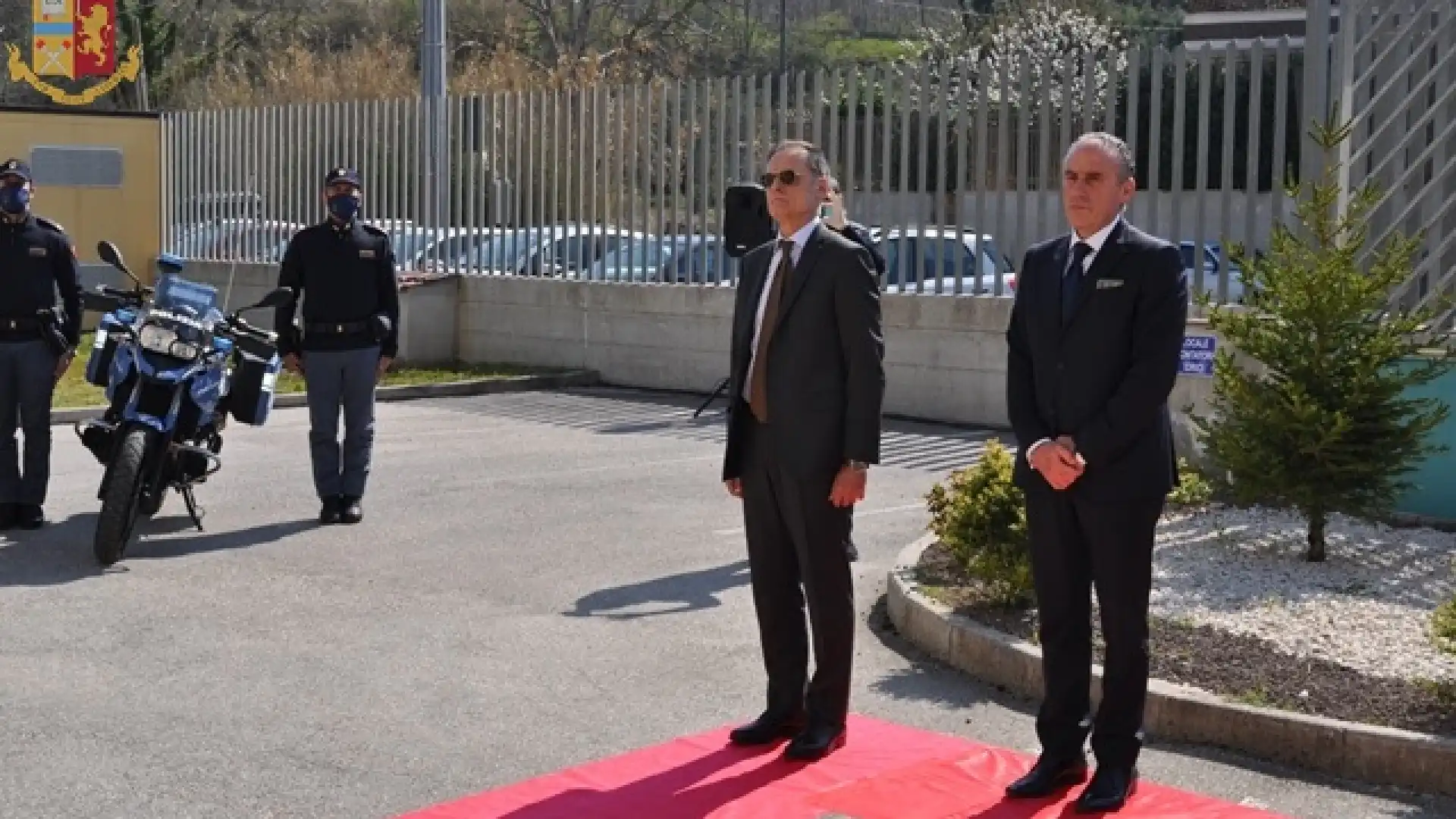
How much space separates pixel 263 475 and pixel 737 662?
617 centimetres

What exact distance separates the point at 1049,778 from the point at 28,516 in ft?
22.4

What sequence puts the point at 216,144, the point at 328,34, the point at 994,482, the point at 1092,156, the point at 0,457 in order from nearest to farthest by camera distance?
the point at 1092,156
the point at 994,482
the point at 0,457
the point at 216,144
the point at 328,34

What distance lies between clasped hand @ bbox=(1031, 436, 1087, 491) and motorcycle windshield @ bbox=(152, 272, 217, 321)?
591 centimetres

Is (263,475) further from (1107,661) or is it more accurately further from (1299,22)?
(1299,22)

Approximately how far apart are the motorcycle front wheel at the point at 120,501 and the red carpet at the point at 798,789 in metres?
4.17

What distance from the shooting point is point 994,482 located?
8.20 m

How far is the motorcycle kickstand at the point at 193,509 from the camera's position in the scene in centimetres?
1044

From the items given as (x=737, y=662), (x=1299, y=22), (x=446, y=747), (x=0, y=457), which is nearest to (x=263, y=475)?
(x=0, y=457)

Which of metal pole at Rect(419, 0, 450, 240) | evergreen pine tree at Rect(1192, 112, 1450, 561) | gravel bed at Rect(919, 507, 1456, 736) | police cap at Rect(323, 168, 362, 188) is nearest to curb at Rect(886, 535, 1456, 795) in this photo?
gravel bed at Rect(919, 507, 1456, 736)

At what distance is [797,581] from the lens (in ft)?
20.4

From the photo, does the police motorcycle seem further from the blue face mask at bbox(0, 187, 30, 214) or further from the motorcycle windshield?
the blue face mask at bbox(0, 187, 30, 214)

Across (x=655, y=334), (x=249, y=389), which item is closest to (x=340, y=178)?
(x=249, y=389)

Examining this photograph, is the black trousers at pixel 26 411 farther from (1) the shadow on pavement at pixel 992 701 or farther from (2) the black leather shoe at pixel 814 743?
(2) the black leather shoe at pixel 814 743

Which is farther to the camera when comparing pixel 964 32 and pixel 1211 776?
pixel 964 32
